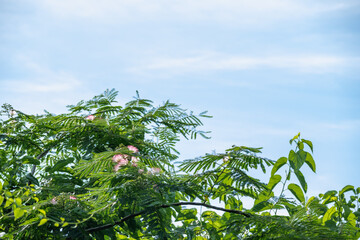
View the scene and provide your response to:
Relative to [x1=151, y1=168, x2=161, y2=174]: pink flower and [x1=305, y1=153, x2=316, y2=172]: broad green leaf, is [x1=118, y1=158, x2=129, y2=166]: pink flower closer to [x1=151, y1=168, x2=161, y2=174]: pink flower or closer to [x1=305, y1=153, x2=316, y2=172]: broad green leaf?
[x1=151, y1=168, x2=161, y2=174]: pink flower

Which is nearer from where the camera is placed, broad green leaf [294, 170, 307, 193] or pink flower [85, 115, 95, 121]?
broad green leaf [294, 170, 307, 193]

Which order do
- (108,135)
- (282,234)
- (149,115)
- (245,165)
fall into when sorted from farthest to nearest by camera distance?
(149,115) < (108,135) < (245,165) < (282,234)

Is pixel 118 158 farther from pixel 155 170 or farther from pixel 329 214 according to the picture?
pixel 329 214

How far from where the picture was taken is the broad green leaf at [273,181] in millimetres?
1919

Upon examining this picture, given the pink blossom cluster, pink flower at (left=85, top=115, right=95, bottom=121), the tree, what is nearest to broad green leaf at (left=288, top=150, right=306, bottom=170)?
the tree

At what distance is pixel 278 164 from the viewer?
1889mm

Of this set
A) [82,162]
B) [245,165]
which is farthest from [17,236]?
[245,165]

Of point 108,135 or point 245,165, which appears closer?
point 245,165

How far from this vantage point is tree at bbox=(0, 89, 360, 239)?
1.84 m

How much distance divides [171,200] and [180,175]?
6.6 inches

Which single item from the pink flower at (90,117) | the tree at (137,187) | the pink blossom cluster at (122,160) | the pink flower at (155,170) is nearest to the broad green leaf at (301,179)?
the tree at (137,187)

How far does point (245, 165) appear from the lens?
1937 mm

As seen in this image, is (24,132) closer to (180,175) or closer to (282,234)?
(180,175)

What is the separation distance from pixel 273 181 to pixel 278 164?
94mm
